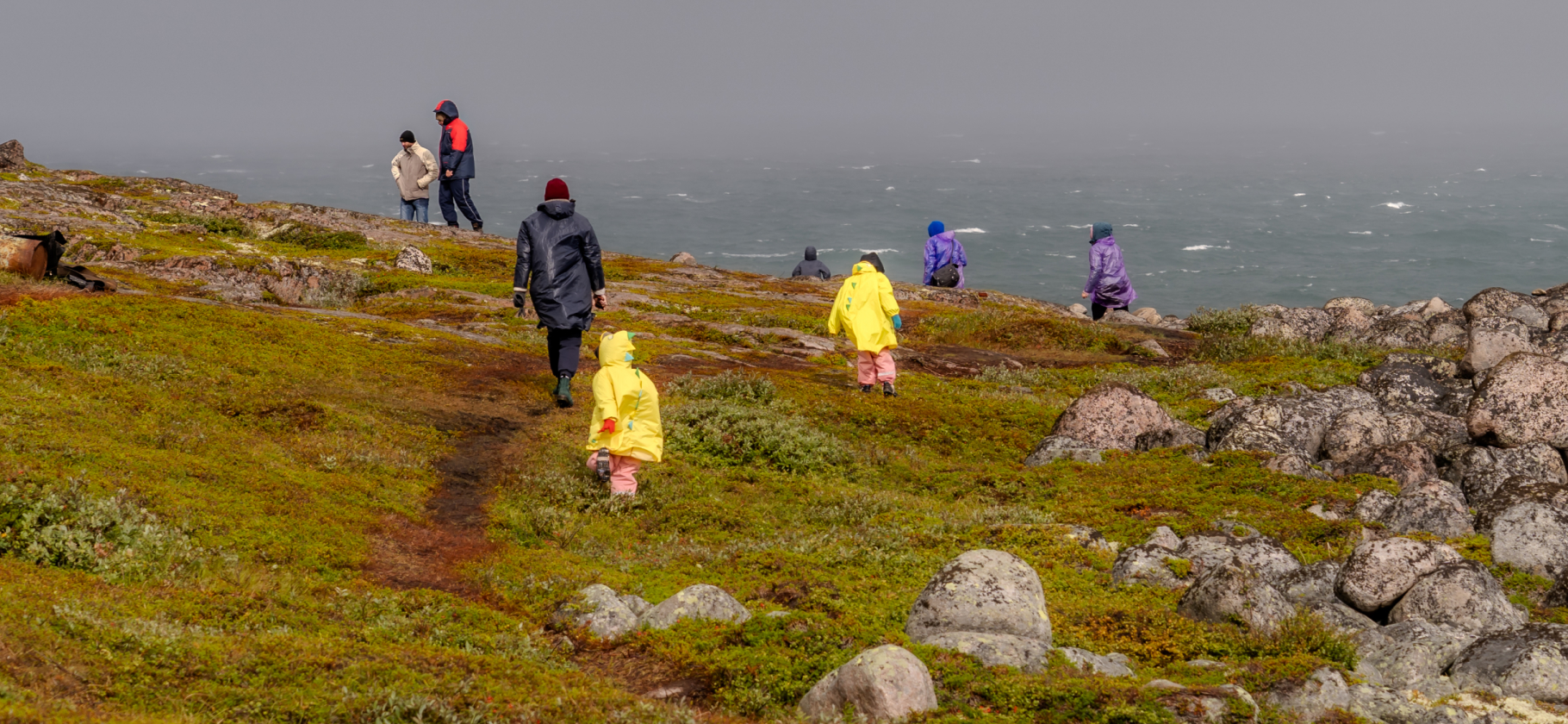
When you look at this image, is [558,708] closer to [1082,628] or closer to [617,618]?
[617,618]

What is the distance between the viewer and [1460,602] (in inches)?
439

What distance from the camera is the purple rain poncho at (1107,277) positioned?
107 ft

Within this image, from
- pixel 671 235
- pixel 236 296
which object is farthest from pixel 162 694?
pixel 671 235

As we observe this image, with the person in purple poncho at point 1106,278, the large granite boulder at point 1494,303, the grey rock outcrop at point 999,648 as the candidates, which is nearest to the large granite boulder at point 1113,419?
the grey rock outcrop at point 999,648

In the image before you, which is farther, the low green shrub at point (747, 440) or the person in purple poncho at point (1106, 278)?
the person in purple poncho at point (1106, 278)

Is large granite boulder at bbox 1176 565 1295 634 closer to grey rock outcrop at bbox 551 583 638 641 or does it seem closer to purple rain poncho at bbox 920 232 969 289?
grey rock outcrop at bbox 551 583 638 641

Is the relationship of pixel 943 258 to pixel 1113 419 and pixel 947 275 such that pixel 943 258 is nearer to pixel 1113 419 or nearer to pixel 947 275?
pixel 947 275

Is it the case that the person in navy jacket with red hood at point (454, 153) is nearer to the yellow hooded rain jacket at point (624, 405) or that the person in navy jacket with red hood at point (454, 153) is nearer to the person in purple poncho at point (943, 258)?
the person in purple poncho at point (943, 258)

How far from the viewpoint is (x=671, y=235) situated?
151000 mm

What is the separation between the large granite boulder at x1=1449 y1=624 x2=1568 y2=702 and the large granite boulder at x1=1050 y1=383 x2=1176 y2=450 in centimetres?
918

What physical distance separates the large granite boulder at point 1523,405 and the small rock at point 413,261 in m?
27.1

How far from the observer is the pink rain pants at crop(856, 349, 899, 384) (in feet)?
70.0

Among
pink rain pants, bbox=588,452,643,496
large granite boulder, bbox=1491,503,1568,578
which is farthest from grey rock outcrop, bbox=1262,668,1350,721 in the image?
pink rain pants, bbox=588,452,643,496

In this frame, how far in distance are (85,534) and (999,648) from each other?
8022 mm
